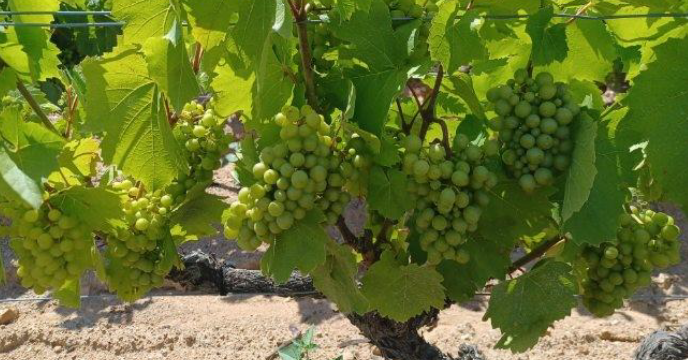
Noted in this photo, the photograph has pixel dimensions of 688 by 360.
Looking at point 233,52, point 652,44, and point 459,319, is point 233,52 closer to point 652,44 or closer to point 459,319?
point 652,44

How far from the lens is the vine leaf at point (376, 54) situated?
59.6 inches

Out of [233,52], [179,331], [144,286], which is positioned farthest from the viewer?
[179,331]

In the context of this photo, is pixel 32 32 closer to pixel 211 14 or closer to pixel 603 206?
pixel 211 14

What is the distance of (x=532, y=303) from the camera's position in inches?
68.8

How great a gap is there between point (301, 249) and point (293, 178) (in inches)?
6.4

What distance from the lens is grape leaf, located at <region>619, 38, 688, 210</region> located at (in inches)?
59.7

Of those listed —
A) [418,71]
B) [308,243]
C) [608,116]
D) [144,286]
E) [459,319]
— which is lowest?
[459,319]

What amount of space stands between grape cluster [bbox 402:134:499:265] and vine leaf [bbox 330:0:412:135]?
0.32ft

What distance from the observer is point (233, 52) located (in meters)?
1.41

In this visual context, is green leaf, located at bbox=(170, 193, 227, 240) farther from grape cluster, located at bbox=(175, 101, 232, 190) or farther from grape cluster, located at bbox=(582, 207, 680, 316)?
grape cluster, located at bbox=(582, 207, 680, 316)

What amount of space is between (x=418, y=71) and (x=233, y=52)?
0.37 m

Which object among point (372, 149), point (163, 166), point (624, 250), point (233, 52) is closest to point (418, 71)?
point (372, 149)

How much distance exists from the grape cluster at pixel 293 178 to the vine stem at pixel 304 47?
127mm

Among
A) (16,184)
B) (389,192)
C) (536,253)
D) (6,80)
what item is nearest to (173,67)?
(16,184)
